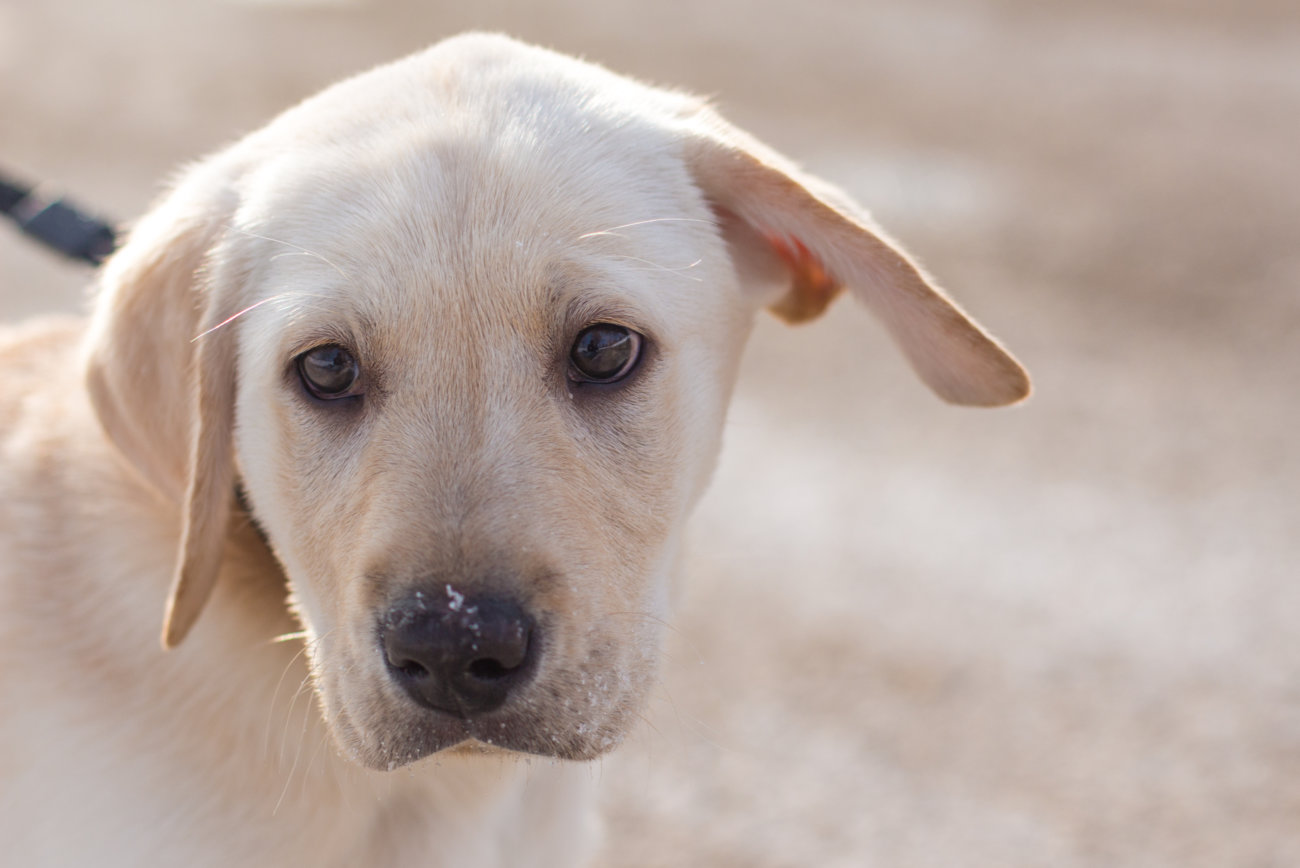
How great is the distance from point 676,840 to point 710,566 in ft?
6.23

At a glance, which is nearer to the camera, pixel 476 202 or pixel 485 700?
pixel 485 700

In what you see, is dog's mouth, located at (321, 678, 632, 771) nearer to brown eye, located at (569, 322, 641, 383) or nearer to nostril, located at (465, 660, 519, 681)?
nostril, located at (465, 660, 519, 681)

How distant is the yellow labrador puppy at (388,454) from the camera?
2.28 meters

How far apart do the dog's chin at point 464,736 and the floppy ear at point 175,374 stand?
552mm

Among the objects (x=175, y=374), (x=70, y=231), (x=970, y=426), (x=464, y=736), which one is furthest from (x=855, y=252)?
(x=970, y=426)

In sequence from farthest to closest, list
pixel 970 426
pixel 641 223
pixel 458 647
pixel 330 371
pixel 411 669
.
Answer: pixel 970 426 → pixel 641 223 → pixel 330 371 → pixel 411 669 → pixel 458 647

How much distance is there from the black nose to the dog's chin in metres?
0.05

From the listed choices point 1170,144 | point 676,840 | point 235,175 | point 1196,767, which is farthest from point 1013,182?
point 235,175

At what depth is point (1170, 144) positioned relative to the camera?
10.5 m

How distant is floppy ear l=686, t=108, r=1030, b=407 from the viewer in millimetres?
2666

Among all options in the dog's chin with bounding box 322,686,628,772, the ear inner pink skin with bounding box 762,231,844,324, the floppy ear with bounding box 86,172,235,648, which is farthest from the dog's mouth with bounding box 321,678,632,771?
the ear inner pink skin with bounding box 762,231,844,324

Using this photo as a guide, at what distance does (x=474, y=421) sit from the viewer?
2.34 meters

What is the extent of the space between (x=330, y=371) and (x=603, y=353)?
1.87 feet

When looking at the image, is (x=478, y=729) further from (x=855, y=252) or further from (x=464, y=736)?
(x=855, y=252)
